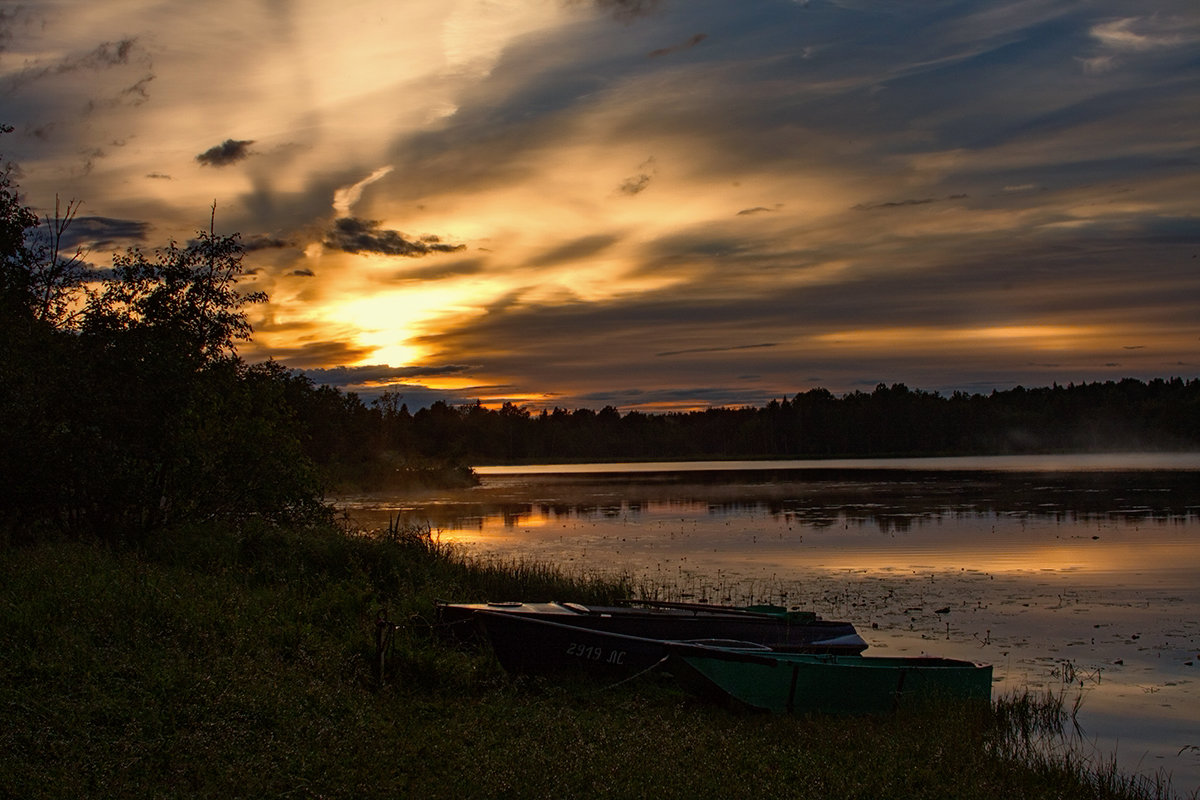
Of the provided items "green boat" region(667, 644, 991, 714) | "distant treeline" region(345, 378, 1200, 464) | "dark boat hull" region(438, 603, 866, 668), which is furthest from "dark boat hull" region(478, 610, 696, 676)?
"distant treeline" region(345, 378, 1200, 464)

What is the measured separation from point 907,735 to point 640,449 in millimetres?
184745

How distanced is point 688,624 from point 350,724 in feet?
22.7

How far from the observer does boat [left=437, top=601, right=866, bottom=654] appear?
1460 cm

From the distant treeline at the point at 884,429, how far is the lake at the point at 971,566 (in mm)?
101770

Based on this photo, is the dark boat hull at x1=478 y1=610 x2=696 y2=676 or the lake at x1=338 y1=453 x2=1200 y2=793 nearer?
the dark boat hull at x1=478 y1=610 x2=696 y2=676

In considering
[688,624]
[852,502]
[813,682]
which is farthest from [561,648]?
[852,502]

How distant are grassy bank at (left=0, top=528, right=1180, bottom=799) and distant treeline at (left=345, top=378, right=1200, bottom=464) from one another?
133 meters

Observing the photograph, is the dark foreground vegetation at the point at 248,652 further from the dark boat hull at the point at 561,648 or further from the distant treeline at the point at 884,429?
the distant treeline at the point at 884,429

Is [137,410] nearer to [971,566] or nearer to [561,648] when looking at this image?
[561,648]

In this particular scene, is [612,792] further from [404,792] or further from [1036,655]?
[1036,655]

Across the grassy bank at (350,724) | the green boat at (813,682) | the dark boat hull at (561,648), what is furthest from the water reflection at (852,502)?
the grassy bank at (350,724)

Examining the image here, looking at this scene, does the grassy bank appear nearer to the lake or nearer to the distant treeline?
the lake

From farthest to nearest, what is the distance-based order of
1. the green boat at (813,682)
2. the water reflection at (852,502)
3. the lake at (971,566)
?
the water reflection at (852,502), the lake at (971,566), the green boat at (813,682)

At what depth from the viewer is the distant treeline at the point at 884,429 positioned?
6531 inches
